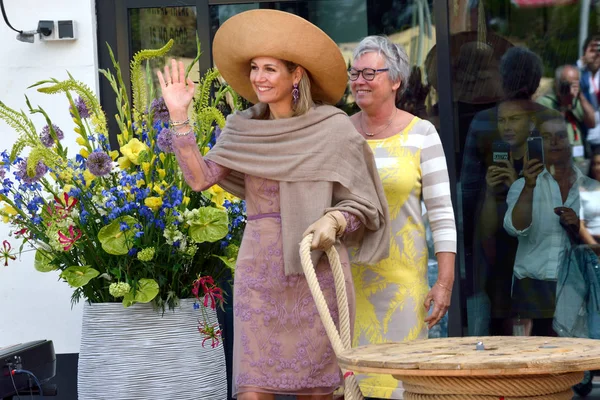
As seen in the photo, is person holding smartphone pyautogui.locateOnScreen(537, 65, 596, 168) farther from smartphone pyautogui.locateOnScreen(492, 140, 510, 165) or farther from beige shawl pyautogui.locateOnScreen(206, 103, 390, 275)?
beige shawl pyautogui.locateOnScreen(206, 103, 390, 275)

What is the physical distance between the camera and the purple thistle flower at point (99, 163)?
3.79 meters

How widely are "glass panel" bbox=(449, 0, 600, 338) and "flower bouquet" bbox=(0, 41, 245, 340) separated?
159 centimetres

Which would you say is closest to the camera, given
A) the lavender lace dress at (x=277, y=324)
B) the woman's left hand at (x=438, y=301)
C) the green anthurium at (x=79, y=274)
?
the lavender lace dress at (x=277, y=324)

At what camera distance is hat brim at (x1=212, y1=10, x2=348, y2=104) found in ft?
10.8

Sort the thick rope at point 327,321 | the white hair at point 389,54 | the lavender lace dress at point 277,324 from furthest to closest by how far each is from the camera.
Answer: the white hair at point 389,54 → the lavender lace dress at point 277,324 → the thick rope at point 327,321

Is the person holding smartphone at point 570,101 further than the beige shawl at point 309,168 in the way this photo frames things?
Yes

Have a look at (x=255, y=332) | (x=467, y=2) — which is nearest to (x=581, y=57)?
(x=467, y=2)

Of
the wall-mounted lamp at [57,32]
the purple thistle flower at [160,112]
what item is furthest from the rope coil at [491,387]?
the wall-mounted lamp at [57,32]

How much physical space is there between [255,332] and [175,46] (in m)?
2.39

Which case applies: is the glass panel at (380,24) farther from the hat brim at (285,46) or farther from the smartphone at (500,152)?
the hat brim at (285,46)

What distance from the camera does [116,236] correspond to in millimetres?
3879

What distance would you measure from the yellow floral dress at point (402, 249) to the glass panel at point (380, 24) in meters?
1.50

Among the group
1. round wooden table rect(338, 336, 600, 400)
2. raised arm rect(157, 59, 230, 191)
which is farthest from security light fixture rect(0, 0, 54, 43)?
round wooden table rect(338, 336, 600, 400)

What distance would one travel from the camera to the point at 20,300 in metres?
5.06
